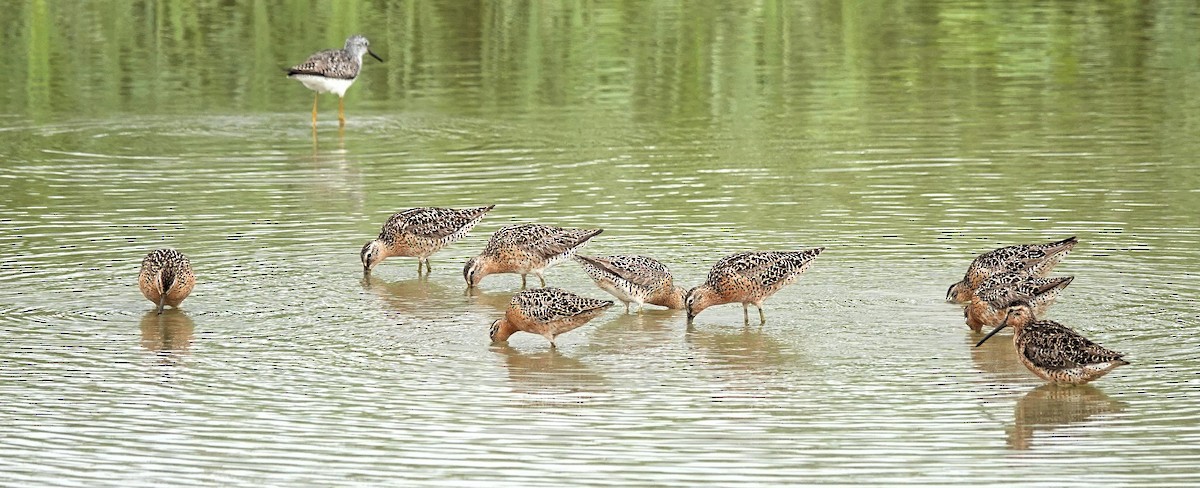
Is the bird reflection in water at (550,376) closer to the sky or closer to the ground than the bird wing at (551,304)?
closer to the ground

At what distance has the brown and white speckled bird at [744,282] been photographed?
13641mm

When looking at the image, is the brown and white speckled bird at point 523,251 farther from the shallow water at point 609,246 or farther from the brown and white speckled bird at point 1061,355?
the brown and white speckled bird at point 1061,355

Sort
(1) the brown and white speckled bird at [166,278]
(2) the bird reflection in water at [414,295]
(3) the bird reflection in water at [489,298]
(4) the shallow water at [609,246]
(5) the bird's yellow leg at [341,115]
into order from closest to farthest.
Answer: (4) the shallow water at [609,246] → (1) the brown and white speckled bird at [166,278] → (2) the bird reflection in water at [414,295] → (3) the bird reflection in water at [489,298] → (5) the bird's yellow leg at [341,115]

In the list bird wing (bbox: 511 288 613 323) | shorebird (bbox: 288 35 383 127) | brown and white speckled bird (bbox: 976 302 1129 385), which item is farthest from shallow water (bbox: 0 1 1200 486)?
shorebird (bbox: 288 35 383 127)

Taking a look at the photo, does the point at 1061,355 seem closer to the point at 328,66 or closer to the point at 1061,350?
the point at 1061,350

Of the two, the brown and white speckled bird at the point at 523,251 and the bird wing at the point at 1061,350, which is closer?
the bird wing at the point at 1061,350

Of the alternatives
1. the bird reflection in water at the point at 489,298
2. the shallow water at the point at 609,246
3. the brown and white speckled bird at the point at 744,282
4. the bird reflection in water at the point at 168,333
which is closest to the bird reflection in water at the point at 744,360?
the shallow water at the point at 609,246

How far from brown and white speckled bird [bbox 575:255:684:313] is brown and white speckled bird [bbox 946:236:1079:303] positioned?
6.41 feet

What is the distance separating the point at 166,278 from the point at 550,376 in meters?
3.29

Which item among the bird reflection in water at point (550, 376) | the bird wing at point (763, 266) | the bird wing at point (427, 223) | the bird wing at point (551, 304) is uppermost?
the bird wing at point (427, 223)

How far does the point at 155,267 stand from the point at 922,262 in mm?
5722

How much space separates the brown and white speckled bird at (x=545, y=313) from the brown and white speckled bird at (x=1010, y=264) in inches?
99.4

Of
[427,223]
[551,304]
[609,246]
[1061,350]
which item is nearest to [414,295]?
[427,223]

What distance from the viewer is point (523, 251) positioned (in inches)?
599
